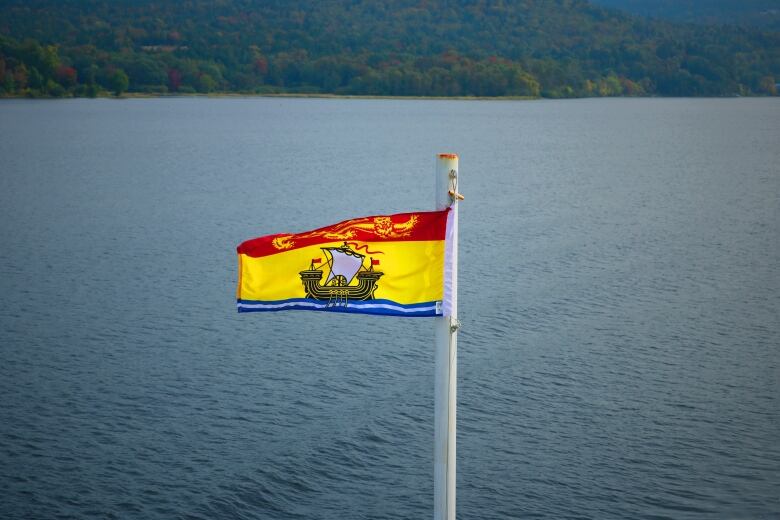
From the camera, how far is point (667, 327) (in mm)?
33531

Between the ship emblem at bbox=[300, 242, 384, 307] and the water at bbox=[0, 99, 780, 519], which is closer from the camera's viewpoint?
the ship emblem at bbox=[300, 242, 384, 307]

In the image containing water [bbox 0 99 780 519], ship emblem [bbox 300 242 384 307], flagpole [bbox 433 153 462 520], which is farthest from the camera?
water [bbox 0 99 780 519]

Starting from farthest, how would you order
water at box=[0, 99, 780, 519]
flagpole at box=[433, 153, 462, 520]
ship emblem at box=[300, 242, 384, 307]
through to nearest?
water at box=[0, 99, 780, 519] → ship emblem at box=[300, 242, 384, 307] → flagpole at box=[433, 153, 462, 520]

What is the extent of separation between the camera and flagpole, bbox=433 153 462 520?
13.0 meters

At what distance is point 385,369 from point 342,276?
51.7ft

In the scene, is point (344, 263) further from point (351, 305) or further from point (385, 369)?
point (385, 369)

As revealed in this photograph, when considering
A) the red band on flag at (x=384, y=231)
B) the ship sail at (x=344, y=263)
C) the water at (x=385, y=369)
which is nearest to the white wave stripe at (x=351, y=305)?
the ship sail at (x=344, y=263)

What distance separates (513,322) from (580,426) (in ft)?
31.1

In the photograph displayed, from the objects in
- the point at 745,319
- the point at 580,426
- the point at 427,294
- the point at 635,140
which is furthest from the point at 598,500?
the point at 635,140

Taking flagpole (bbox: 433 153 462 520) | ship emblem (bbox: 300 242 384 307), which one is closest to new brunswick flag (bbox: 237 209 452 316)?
ship emblem (bbox: 300 242 384 307)

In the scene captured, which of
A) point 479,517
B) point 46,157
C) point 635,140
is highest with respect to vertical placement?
point 635,140

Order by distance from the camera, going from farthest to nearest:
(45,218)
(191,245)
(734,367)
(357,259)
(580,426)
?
(45,218)
(191,245)
(734,367)
(580,426)
(357,259)

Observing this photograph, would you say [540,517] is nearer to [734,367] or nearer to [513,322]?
[734,367]

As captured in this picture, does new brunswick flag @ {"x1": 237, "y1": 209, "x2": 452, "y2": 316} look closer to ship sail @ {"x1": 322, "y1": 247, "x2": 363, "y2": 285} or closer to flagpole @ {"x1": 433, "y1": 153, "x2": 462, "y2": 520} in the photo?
ship sail @ {"x1": 322, "y1": 247, "x2": 363, "y2": 285}
